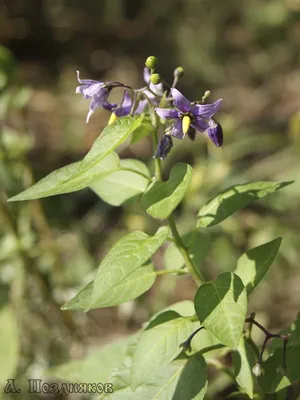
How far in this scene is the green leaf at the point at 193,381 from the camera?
1443 mm

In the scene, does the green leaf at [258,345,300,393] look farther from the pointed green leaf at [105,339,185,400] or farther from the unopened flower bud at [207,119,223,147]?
the unopened flower bud at [207,119,223,147]

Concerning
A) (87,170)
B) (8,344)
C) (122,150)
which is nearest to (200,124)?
(87,170)

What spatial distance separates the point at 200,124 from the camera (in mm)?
1452

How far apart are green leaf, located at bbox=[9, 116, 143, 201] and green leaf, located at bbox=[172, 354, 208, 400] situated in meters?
0.48

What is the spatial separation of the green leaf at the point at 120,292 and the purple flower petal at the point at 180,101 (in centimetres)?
39

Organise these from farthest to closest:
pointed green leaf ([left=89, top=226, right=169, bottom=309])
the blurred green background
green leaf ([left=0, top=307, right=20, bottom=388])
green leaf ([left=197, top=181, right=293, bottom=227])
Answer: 1. the blurred green background
2. green leaf ([left=0, top=307, right=20, bottom=388])
3. green leaf ([left=197, top=181, right=293, bottom=227])
4. pointed green leaf ([left=89, top=226, right=169, bottom=309])

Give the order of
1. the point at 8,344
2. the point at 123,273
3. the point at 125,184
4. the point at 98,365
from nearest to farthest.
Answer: the point at 123,273, the point at 125,184, the point at 98,365, the point at 8,344

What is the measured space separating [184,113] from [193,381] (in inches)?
23.4

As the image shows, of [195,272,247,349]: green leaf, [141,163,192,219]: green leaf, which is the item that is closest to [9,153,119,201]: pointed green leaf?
[141,163,192,219]: green leaf

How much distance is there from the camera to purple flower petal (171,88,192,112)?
138 centimetres

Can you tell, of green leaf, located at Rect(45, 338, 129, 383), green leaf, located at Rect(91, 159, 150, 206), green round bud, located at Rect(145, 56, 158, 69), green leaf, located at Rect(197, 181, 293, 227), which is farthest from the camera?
green leaf, located at Rect(45, 338, 129, 383)

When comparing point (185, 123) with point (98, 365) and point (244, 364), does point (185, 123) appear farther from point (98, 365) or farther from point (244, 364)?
point (98, 365)

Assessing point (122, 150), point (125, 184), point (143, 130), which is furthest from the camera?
point (122, 150)

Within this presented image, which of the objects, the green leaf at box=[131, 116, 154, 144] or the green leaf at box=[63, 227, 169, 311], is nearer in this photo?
the green leaf at box=[63, 227, 169, 311]
